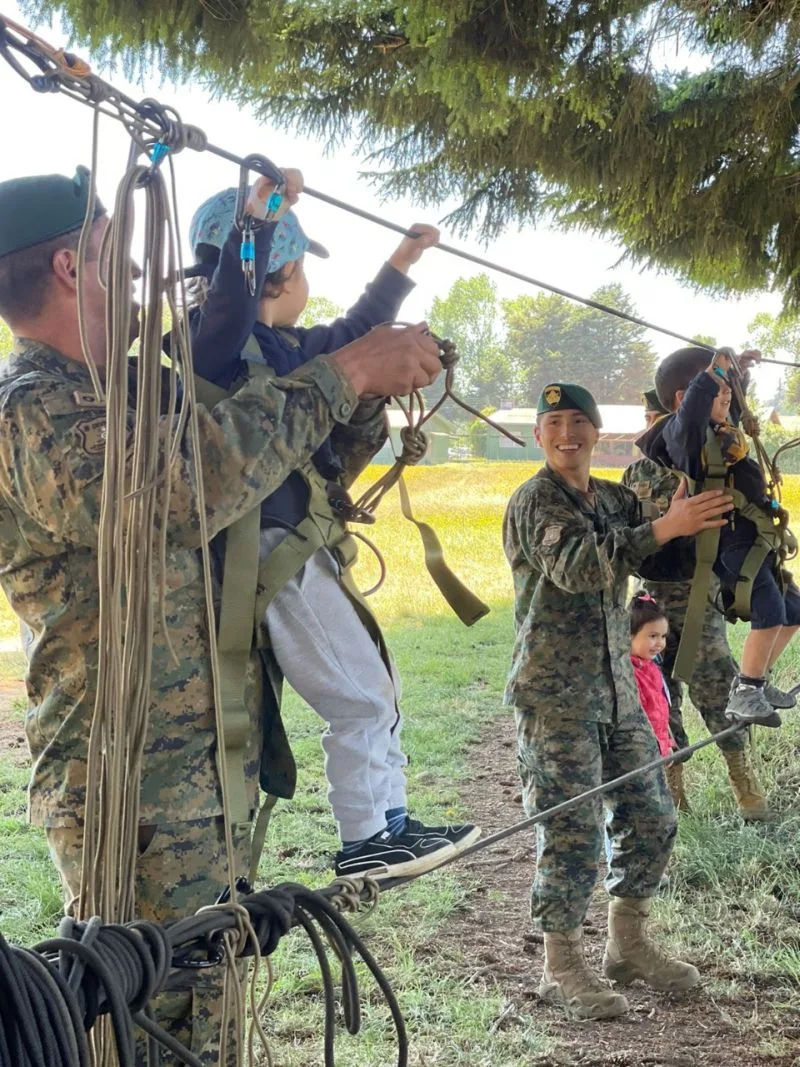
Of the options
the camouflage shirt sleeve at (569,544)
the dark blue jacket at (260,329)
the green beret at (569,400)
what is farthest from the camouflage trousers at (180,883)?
the green beret at (569,400)

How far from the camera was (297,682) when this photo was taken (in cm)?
149

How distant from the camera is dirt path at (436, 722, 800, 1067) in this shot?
8.46 ft

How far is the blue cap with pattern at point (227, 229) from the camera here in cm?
158

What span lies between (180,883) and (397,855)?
0.98ft

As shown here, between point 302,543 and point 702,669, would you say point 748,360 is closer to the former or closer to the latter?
point 702,669

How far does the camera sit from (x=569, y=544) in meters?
2.56

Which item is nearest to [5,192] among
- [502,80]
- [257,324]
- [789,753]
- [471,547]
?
[257,324]

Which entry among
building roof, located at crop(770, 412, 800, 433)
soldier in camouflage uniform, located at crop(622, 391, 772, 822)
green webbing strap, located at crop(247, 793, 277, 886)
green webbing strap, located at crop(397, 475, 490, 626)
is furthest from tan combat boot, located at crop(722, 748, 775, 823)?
building roof, located at crop(770, 412, 800, 433)

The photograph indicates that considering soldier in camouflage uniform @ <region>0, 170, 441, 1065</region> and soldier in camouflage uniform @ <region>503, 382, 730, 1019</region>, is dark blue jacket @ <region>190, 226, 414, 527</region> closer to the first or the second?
soldier in camouflage uniform @ <region>0, 170, 441, 1065</region>

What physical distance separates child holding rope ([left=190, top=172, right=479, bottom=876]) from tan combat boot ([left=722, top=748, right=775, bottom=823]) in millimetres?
2707

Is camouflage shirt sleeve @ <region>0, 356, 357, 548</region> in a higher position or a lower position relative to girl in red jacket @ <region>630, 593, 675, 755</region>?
higher

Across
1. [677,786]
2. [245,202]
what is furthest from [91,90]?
[677,786]

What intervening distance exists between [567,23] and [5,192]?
1747 mm

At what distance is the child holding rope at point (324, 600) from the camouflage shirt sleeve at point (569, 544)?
1.01m
